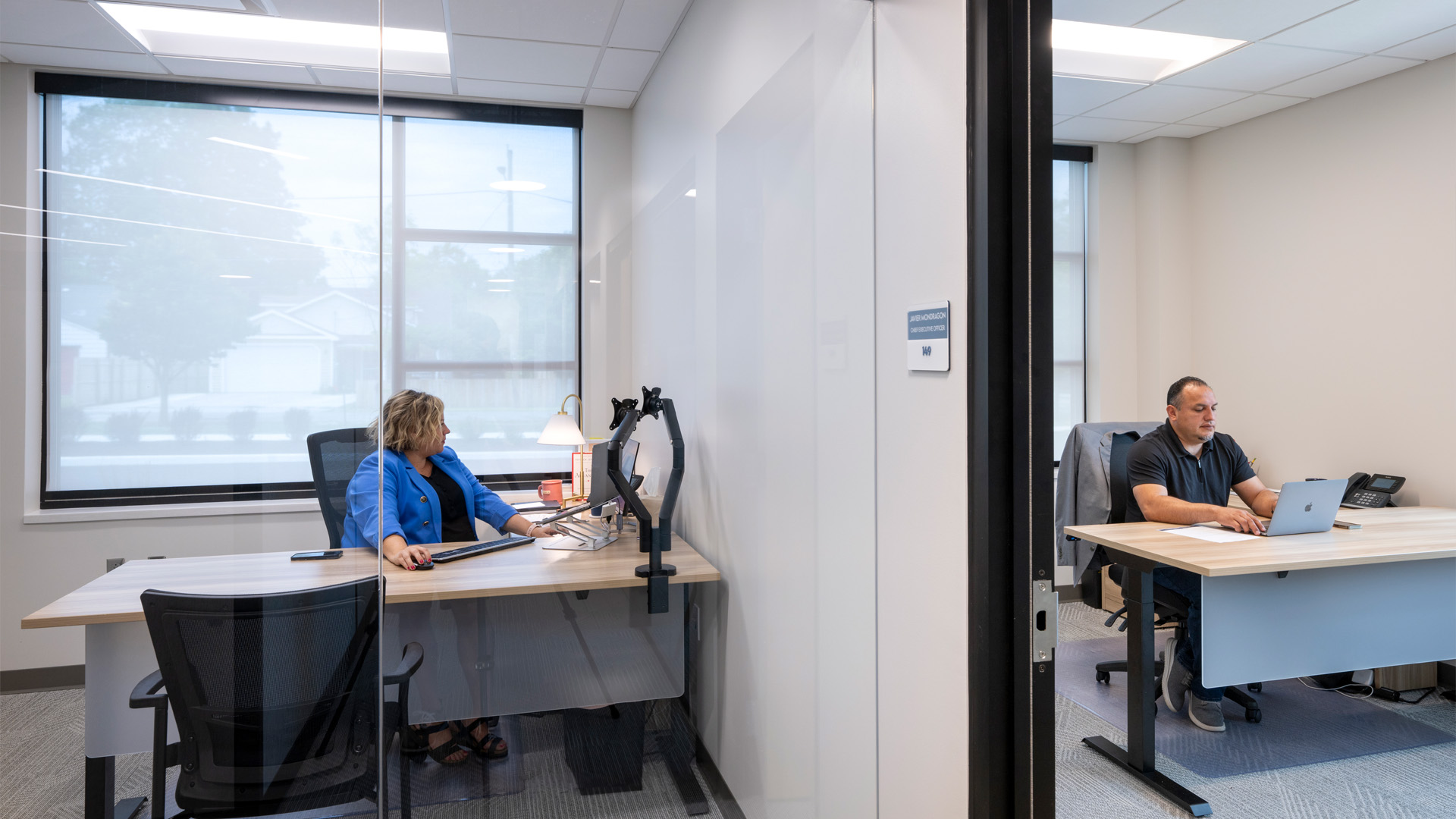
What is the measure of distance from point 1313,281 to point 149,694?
1.95m

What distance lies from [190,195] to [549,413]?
740 millimetres

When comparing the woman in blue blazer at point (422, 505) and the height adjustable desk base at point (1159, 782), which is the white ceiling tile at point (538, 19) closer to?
the woman in blue blazer at point (422, 505)

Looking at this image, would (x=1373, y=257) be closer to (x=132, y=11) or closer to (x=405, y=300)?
(x=405, y=300)

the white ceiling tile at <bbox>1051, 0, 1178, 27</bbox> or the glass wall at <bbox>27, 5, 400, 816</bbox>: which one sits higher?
the white ceiling tile at <bbox>1051, 0, 1178, 27</bbox>

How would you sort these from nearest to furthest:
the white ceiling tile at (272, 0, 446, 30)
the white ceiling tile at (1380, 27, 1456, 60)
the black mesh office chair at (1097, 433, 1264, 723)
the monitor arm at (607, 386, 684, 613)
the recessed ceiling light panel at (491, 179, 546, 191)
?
the white ceiling tile at (1380, 27, 1456, 60) → the black mesh office chair at (1097, 433, 1264, 723) → the white ceiling tile at (272, 0, 446, 30) → the recessed ceiling light panel at (491, 179, 546, 191) → the monitor arm at (607, 386, 684, 613)

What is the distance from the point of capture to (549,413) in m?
1.57

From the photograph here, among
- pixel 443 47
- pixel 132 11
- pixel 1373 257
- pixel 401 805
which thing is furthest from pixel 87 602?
pixel 1373 257

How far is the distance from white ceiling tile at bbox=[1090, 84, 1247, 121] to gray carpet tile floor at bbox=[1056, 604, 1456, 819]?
82cm

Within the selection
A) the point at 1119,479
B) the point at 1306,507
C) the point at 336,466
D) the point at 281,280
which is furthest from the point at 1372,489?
the point at 281,280

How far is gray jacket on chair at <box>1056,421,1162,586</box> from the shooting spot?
132 centimetres

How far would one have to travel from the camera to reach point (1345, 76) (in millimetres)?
1004

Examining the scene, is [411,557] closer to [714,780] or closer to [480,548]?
[480,548]

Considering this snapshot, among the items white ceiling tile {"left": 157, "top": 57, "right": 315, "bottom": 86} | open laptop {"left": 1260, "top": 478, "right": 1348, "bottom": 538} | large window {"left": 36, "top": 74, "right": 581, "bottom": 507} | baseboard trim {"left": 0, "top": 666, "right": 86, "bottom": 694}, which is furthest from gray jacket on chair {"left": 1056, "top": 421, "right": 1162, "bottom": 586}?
baseboard trim {"left": 0, "top": 666, "right": 86, "bottom": 694}

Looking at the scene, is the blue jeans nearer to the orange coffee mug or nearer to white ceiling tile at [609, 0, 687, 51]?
the orange coffee mug
